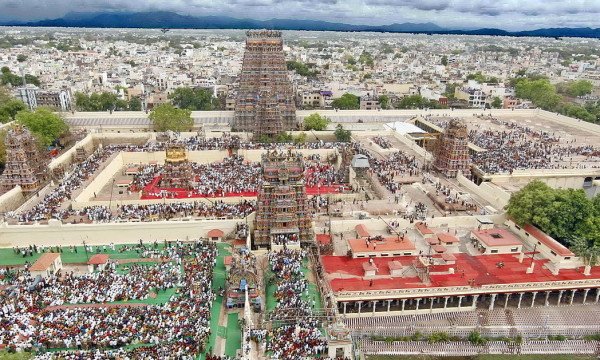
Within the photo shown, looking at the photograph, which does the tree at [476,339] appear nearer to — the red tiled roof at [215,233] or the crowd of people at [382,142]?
the red tiled roof at [215,233]

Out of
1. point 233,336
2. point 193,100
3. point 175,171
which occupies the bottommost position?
point 233,336

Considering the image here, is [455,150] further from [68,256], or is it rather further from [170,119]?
[170,119]

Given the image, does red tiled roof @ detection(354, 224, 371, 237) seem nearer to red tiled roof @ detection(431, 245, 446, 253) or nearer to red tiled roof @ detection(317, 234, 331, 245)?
red tiled roof @ detection(317, 234, 331, 245)

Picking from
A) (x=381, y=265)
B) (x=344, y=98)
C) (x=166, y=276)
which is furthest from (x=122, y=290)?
(x=344, y=98)

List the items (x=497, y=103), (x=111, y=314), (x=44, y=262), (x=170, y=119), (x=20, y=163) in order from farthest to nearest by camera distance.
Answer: (x=497, y=103)
(x=170, y=119)
(x=20, y=163)
(x=44, y=262)
(x=111, y=314)

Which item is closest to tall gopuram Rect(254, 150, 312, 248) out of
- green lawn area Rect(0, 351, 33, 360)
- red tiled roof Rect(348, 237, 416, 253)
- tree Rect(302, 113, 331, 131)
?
red tiled roof Rect(348, 237, 416, 253)

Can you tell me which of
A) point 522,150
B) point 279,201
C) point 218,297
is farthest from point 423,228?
point 522,150

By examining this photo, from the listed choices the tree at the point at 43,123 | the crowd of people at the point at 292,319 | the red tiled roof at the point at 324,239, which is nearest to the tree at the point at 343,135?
the red tiled roof at the point at 324,239
